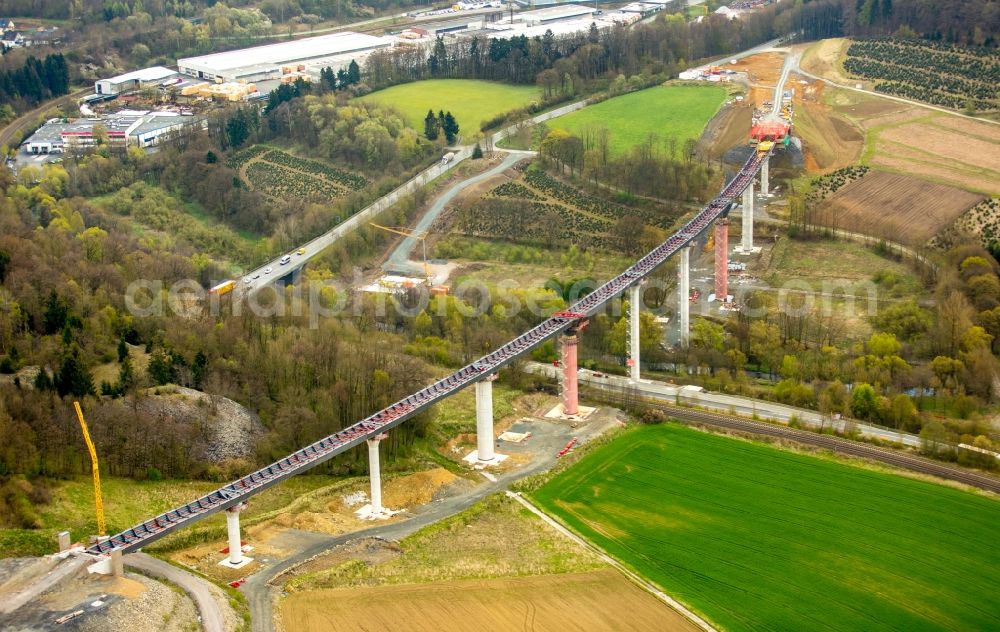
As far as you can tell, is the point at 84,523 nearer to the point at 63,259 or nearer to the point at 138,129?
the point at 63,259

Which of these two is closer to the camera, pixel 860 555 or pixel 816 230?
pixel 860 555

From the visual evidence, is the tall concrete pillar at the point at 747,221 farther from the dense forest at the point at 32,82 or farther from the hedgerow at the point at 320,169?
the dense forest at the point at 32,82

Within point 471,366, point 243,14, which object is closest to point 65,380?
point 471,366

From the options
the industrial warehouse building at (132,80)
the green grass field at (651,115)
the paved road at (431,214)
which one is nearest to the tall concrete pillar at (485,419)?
the paved road at (431,214)

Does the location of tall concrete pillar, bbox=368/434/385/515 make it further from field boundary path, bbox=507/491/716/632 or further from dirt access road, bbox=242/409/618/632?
field boundary path, bbox=507/491/716/632

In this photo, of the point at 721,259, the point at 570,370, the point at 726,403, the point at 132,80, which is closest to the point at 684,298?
the point at 721,259
